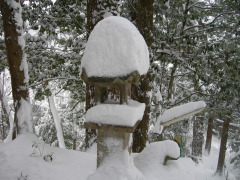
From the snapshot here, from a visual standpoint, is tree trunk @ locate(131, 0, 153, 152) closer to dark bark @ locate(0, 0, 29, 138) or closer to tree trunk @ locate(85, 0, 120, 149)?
tree trunk @ locate(85, 0, 120, 149)

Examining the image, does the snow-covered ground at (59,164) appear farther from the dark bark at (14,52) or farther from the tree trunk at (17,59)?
the dark bark at (14,52)

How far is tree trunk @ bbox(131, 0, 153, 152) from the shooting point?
4660 mm

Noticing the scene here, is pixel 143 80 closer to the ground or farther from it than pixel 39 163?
farther from it

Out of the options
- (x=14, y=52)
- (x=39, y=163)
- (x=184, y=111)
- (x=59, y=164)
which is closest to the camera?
(x=184, y=111)

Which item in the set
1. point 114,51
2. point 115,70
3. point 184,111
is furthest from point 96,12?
point 184,111

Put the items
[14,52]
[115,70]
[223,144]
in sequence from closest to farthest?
[115,70]
[14,52]
[223,144]

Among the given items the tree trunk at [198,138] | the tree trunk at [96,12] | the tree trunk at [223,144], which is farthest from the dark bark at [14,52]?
the tree trunk at [198,138]

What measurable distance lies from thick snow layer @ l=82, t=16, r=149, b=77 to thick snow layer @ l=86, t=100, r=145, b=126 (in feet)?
→ 1.28

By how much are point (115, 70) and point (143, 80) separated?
9.25 ft

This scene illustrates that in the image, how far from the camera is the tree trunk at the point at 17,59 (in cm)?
402

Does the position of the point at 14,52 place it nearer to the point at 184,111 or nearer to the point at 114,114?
the point at 114,114

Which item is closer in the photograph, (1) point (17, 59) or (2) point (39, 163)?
(2) point (39, 163)

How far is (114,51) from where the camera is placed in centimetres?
212

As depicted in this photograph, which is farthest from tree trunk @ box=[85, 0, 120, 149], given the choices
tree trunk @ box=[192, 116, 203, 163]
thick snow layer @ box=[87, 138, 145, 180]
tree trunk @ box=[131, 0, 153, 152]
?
tree trunk @ box=[192, 116, 203, 163]
